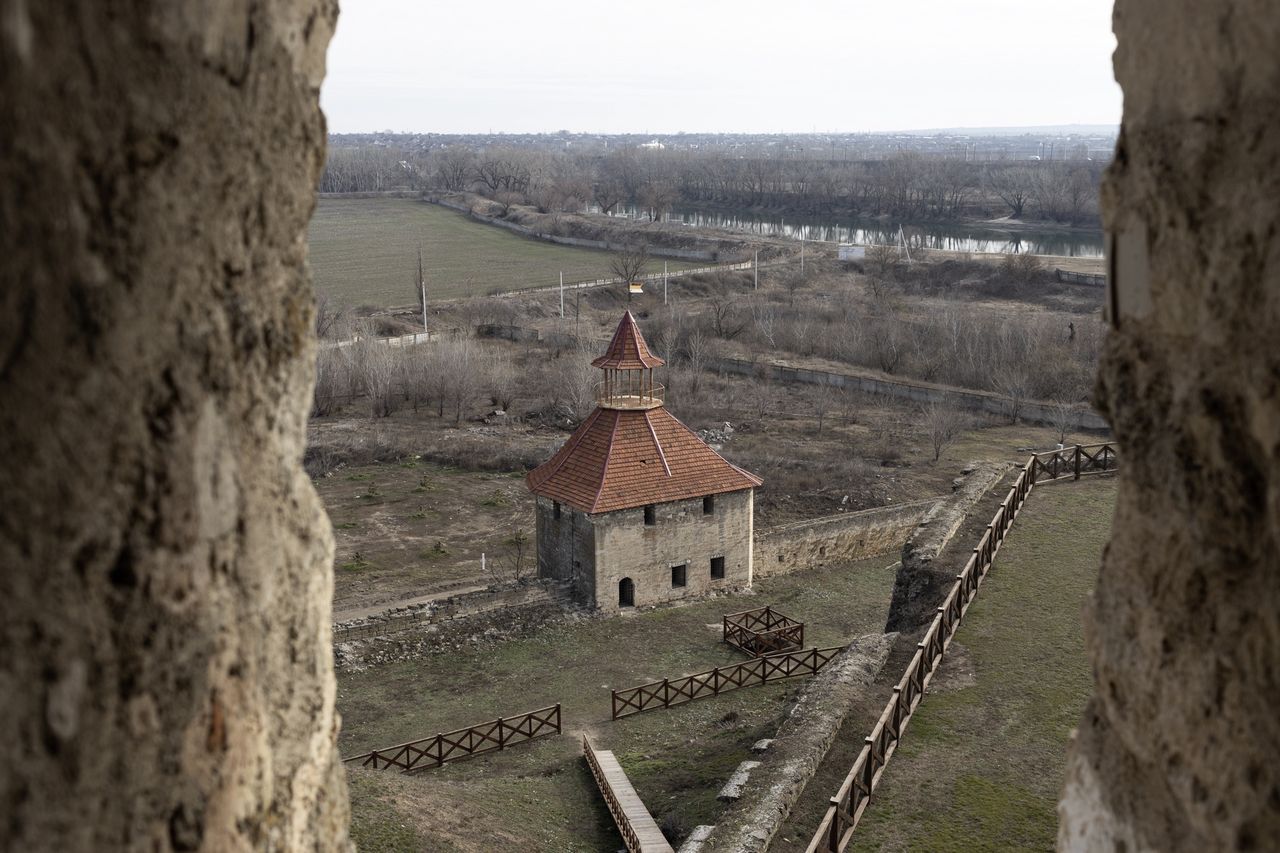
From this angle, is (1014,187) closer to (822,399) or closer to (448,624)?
(822,399)

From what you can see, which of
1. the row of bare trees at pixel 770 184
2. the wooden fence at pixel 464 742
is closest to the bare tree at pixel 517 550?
the wooden fence at pixel 464 742

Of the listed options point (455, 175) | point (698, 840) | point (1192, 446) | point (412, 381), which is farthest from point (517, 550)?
point (455, 175)

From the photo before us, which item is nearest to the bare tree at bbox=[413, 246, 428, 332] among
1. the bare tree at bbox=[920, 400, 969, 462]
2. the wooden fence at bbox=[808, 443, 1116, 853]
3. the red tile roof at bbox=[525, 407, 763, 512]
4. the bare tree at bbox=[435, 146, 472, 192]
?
the bare tree at bbox=[920, 400, 969, 462]

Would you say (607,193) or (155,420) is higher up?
(607,193)

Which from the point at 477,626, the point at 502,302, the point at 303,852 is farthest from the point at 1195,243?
the point at 502,302

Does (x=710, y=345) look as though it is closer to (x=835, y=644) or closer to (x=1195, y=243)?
(x=835, y=644)

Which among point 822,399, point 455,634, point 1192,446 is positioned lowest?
point 455,634

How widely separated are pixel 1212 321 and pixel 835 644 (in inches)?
695

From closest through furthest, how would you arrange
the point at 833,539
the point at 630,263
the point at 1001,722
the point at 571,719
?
1. the point at 1001,722
2. the point at 571,719
3. the point at 833,539
4. the point at 630,263

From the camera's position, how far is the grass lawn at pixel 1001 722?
9.77m

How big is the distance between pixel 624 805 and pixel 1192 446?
11292mm

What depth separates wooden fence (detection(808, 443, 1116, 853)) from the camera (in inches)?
378

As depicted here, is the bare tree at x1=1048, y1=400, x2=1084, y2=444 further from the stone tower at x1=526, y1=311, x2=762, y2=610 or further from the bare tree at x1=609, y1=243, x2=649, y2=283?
the bare tree at x1=609, y1=243, x2=649, y2=283

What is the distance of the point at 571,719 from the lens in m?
17.5
